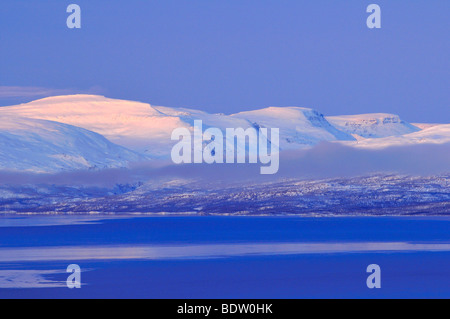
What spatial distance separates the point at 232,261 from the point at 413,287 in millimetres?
25627

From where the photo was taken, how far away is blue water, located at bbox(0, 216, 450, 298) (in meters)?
68.9

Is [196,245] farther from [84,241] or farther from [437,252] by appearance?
[437,252]

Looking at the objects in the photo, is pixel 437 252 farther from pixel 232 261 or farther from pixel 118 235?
pixel 118 235

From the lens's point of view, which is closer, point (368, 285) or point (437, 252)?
point (368, 285)

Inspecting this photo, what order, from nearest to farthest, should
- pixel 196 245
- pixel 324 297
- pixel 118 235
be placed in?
pixel 324 297, pixel 196 245, pixel 118 235

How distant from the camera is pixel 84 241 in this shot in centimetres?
12850

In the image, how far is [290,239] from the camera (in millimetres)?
134500

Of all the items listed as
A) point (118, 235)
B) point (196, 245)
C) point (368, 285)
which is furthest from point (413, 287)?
point (118, 235)

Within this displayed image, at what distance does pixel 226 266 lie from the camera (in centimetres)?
8831

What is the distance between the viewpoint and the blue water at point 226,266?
68.9 m
